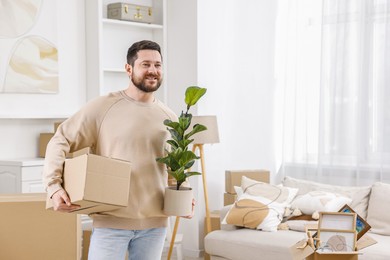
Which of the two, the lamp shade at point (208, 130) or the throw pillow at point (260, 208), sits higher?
the lamp shade at point (208, 130)

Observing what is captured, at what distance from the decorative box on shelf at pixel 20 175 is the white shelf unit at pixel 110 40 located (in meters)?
0.97

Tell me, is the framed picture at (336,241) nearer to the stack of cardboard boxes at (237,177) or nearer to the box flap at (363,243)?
the box flap at (363,243)

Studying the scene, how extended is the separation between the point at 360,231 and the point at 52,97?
3218mm

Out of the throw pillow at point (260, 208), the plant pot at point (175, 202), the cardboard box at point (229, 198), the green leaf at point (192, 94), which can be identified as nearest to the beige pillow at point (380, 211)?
the throw pillow at point (260, 208)

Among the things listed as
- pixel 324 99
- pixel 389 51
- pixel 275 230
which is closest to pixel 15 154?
pixel 275 230

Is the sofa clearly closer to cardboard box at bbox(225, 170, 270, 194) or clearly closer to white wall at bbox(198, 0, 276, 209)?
cardboard box at bbox(225, 170, 270, 194)

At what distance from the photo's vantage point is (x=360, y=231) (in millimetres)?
3184

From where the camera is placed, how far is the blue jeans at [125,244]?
9.19 ft

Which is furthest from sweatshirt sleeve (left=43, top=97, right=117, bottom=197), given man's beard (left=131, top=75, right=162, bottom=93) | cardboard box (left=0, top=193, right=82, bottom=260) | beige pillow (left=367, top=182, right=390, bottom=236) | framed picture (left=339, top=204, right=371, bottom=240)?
beige pillow (left=367, top=182, right=390, bottom=236)

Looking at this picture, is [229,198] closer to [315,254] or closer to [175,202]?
[315,254]

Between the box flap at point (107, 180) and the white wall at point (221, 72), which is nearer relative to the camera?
the box flap at point (107, 180)

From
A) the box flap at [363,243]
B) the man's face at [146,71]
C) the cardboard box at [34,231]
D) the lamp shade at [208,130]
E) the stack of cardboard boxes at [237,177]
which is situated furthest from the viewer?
the stack of cardboard boxes at [237,177]

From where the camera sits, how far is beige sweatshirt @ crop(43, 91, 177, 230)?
9.23 ft

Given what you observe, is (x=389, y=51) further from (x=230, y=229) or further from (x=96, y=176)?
(x=96, y=176)
